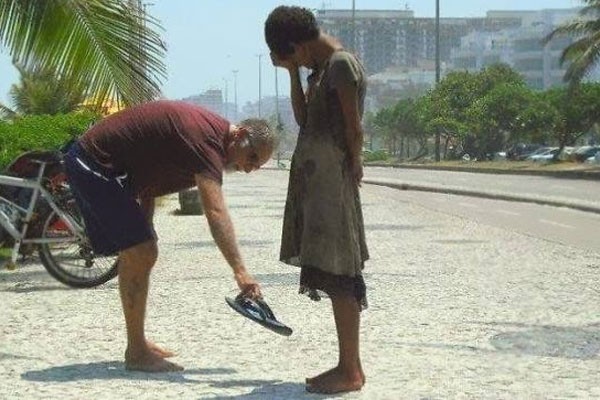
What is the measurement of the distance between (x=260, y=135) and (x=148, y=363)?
4.17 ft

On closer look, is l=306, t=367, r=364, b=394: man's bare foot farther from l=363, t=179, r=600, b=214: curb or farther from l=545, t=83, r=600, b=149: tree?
l=545, t=83, r=600, b=149: tree

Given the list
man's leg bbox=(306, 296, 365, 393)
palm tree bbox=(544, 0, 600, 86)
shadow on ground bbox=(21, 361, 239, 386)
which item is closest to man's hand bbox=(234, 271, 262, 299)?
man's leg bbox=(306, 296, 365, 393)

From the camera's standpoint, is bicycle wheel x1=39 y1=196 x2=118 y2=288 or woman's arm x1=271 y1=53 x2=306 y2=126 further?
bicycle wheel x1=39 y1=196 x2=118 y2=288

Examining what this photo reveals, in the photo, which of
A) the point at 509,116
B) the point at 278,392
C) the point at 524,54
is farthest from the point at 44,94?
the point at 524,54

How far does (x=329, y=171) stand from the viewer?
532cm

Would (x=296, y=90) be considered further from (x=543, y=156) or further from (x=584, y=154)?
(x=543, y=156)

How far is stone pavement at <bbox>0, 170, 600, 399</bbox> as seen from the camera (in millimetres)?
5645

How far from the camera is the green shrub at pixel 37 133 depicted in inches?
460

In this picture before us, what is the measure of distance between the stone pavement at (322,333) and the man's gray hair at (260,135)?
112cm

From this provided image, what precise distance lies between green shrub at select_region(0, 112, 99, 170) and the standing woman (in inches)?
259

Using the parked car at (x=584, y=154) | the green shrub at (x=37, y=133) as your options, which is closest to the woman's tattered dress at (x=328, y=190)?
the green shrub at (x=37, y=133)

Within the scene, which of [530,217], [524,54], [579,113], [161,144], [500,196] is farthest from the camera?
[524,54]

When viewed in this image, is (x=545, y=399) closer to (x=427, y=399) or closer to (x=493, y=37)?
(x=427, y=399)

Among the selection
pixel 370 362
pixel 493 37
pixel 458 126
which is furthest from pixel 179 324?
pixel 493 37
